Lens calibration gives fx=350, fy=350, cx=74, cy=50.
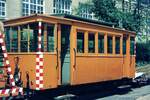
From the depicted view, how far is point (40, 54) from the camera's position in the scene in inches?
447

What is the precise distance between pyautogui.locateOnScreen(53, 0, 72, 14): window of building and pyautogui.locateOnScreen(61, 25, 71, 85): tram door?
912 inches

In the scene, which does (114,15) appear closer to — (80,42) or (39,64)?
(80,42)

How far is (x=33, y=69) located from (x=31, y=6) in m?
21.6

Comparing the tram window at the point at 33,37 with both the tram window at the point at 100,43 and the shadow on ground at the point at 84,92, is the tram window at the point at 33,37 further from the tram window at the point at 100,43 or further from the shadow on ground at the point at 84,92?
the tram window at the point at 100,43

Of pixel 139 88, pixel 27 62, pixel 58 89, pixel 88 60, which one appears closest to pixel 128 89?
pixel 139 88

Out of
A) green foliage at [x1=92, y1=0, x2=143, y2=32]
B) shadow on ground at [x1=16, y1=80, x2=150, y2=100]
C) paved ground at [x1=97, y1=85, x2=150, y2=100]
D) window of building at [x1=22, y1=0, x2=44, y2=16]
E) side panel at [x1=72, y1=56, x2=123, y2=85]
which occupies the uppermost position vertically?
window of building at [x1=22, y1=0, x2=44, y2=16]

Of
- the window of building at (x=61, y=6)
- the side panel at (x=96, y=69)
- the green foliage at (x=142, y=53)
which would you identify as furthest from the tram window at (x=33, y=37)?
the green foliage at (x=142, y=53)

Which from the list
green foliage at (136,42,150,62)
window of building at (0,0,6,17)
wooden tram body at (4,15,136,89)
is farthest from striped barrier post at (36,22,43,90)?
green foliage at (136,42,150,62)

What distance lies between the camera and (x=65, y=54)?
12.7 m

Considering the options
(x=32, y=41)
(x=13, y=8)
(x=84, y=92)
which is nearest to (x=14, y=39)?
(x=32, y=41)

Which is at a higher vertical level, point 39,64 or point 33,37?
point 33,37

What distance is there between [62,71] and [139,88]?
8220mm

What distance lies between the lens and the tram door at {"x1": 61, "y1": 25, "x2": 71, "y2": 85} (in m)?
12.6

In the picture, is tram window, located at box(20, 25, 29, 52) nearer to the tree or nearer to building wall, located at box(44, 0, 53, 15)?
the tree
